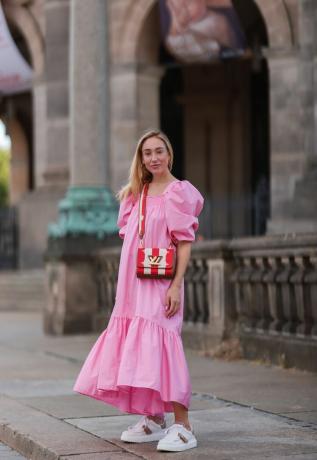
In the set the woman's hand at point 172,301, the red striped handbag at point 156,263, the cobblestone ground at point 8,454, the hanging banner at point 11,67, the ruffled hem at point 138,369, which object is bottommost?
the cobblestone ground at point 8,454

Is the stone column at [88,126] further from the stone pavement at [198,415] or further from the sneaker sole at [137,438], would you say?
the sneaker sole at [137,438]

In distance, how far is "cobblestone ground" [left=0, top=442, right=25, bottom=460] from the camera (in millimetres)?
6902

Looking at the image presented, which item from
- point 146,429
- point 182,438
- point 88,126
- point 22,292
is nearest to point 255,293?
point 146,429

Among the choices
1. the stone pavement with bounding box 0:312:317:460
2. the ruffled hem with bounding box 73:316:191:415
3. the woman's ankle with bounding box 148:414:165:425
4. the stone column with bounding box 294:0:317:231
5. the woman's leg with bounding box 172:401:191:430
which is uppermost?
the stone column with bounding box 294:0:317:231

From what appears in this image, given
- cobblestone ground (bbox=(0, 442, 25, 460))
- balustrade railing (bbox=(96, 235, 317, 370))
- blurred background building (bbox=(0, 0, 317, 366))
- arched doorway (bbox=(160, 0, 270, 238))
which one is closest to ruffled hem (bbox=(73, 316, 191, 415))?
cobblestone ground (bbox=(0, 442, 25, 460))

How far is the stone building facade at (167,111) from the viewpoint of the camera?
1552 cm

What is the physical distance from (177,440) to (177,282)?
869 millimetres

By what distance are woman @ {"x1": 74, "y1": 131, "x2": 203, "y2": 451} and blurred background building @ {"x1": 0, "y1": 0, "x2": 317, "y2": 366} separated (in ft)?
28.7

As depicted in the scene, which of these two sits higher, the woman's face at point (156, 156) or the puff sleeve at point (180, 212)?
the woman's face at point (156, 156)

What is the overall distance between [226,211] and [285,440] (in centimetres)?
1800

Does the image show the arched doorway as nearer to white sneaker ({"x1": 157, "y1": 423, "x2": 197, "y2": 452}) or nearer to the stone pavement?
the stone pavement

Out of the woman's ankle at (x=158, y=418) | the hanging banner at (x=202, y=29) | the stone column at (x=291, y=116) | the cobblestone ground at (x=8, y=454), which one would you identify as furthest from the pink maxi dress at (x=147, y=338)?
the hanging banner at (x=202, y=29)

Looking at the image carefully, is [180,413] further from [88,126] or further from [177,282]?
[88,126]

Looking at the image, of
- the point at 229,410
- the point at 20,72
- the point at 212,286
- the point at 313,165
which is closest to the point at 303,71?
the point at 313,165
